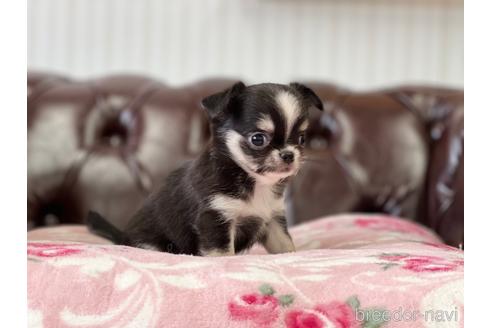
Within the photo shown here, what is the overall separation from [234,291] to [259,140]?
1.39 feet

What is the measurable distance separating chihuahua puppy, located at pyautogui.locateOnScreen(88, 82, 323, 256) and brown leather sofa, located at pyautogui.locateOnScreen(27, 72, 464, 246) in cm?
73

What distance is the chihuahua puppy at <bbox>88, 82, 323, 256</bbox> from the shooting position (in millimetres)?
1334

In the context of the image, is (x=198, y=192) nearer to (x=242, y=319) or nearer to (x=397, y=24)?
(x=242, y=319)

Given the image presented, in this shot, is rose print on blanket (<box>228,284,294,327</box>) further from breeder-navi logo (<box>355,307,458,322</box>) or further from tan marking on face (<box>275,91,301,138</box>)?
tan marking on face (<box>275,91,301,138</box>)

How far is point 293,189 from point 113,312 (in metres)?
1.39

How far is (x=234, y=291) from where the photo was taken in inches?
39.8

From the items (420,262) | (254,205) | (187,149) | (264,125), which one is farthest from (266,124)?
(187,149)

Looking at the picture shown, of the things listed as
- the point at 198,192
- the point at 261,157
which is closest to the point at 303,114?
the point at 261,157

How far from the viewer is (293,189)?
A: 7.57 feet

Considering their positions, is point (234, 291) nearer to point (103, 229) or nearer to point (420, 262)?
point (420, 262)

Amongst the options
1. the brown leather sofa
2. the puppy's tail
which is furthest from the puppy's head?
the brown leather sofa

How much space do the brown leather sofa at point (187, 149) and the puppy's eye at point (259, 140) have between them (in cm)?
96

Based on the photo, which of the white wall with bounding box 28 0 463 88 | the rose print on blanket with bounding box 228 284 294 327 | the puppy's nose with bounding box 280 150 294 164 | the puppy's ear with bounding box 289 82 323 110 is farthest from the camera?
the white wall with bounding box 28 0 463 88

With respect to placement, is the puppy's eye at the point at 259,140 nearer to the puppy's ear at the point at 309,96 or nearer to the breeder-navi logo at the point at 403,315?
the puppy's ear at the point at 309,96
